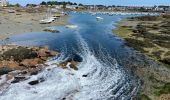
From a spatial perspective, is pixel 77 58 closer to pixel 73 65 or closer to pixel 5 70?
pixel 73 65

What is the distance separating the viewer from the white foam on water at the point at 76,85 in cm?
4100

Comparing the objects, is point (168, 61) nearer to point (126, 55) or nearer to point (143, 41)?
point (126, 55)

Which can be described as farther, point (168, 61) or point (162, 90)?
point (168, 61)

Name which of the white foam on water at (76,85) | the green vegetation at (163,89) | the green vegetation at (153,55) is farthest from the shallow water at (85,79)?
the green vegetation at (163,89)

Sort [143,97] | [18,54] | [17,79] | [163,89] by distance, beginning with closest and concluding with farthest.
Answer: [143,97]
[163,89]
[17,79]
[18,54]

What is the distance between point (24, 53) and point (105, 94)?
2458 centimetres

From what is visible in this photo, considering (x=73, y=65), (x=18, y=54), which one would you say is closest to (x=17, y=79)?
(x=73, y=65)

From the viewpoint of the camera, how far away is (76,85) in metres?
45.7

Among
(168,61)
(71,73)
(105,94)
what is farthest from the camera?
(168,61)

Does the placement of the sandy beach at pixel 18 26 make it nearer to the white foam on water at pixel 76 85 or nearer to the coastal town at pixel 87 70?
the coastal town at pixel 87 70

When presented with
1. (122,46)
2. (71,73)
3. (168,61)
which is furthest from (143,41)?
(71,73)

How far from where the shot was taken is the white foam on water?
4100 centimetres

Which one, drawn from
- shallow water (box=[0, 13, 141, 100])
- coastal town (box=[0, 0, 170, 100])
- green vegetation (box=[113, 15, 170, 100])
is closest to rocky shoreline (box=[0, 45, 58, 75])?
coastal town (box=[0, 0, 170, 100])

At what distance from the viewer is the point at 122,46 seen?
79.1 m
